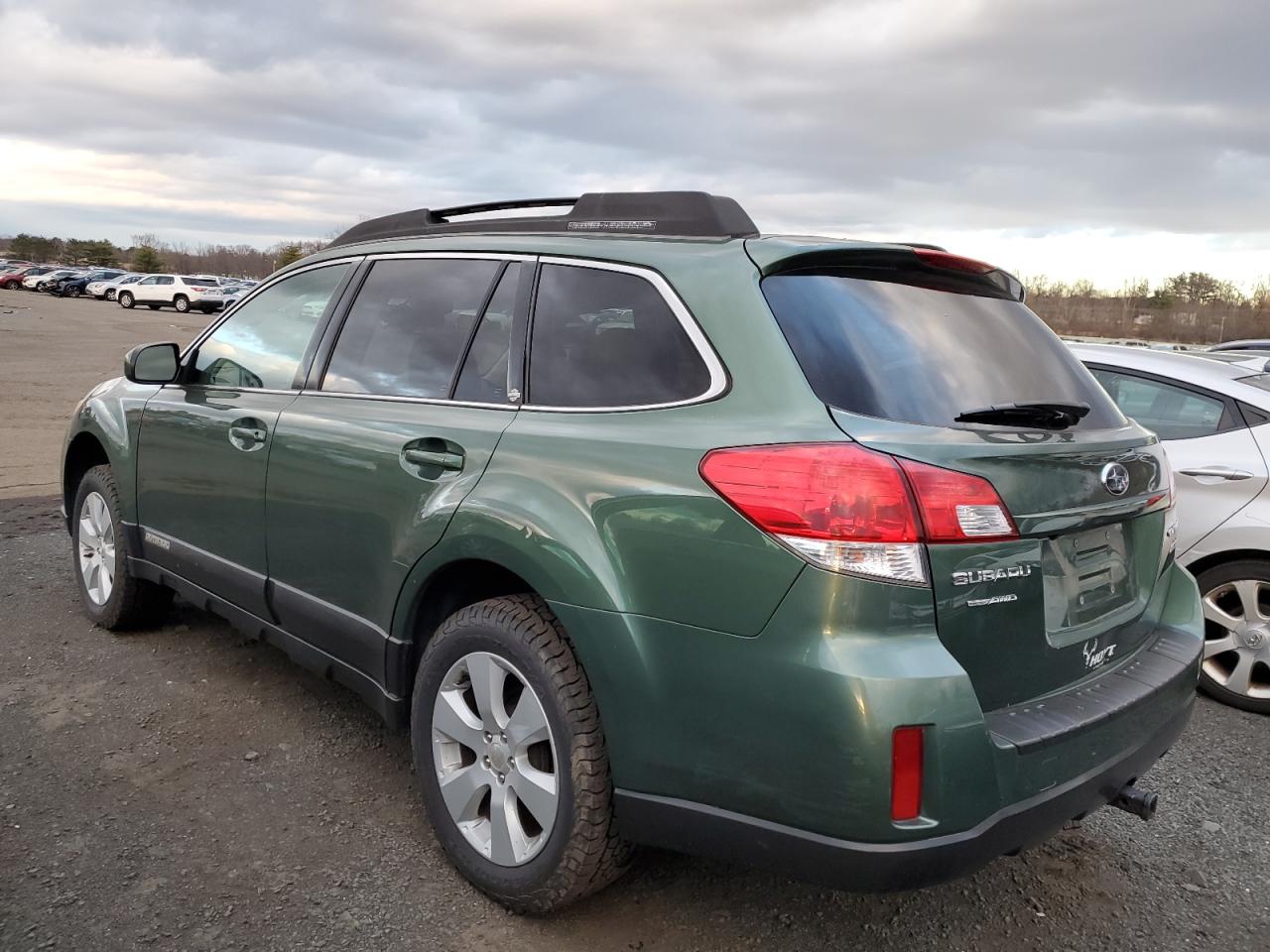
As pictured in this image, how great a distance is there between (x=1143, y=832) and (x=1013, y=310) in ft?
5.98

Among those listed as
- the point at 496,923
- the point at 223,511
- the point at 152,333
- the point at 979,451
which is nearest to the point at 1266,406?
the point at 979,451

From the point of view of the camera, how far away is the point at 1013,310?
2871 millimetres

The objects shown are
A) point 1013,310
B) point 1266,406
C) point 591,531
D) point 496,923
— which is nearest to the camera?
point 591,531

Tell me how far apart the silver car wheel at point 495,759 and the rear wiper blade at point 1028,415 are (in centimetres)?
127

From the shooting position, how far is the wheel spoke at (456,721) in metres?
2.66

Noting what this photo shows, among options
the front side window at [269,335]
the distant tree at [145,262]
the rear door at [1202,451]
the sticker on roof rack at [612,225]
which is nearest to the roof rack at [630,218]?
the sticker on roof rack at [612,225]

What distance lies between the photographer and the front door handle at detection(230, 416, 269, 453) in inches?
138

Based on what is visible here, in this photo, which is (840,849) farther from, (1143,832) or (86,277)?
(86,277)

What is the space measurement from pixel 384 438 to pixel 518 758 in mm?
1044

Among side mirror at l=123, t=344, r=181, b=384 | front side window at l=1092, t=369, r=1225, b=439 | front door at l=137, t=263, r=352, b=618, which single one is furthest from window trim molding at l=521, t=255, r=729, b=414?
front side window at l=1092, t=369, r=1225, b=439

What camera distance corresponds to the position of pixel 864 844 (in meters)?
2.01

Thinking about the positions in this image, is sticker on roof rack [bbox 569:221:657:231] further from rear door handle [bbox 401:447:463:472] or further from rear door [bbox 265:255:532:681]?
rear door handle [bbox 401:447:463:472]

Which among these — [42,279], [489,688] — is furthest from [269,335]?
[42,279]

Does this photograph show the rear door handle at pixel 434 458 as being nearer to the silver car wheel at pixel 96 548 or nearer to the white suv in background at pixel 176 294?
the silver car wheel at pixel 96 548
